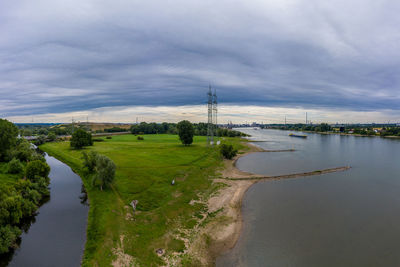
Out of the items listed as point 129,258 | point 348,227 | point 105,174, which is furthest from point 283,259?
point 105,174

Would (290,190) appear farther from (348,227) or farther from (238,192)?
(348,227)

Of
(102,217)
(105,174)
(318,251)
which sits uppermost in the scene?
(105,174)

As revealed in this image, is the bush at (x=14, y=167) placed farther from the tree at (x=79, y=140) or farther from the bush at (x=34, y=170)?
the tree at (x=79, y=140)

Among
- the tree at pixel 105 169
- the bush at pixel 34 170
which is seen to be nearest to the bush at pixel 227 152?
the tree at pixel 105 169

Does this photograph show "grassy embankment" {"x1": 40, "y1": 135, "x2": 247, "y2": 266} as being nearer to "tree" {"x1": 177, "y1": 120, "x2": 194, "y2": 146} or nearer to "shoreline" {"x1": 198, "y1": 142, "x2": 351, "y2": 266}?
"shoreline" {"x1": 198, "y1": 142, "x2": 351, "y2": 266}

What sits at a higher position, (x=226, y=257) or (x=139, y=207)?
(x=139, y=207)

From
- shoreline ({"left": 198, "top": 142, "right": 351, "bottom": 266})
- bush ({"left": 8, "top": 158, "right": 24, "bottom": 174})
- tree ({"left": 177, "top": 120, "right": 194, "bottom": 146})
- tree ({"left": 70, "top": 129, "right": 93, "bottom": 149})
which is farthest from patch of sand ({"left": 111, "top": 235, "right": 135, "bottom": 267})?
tree ({"left": 70, "top": 129, "right": 93, "bottom": 149})

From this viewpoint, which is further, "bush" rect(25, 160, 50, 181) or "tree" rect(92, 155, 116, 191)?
"bush" rect(25, 160, 50, 181)
